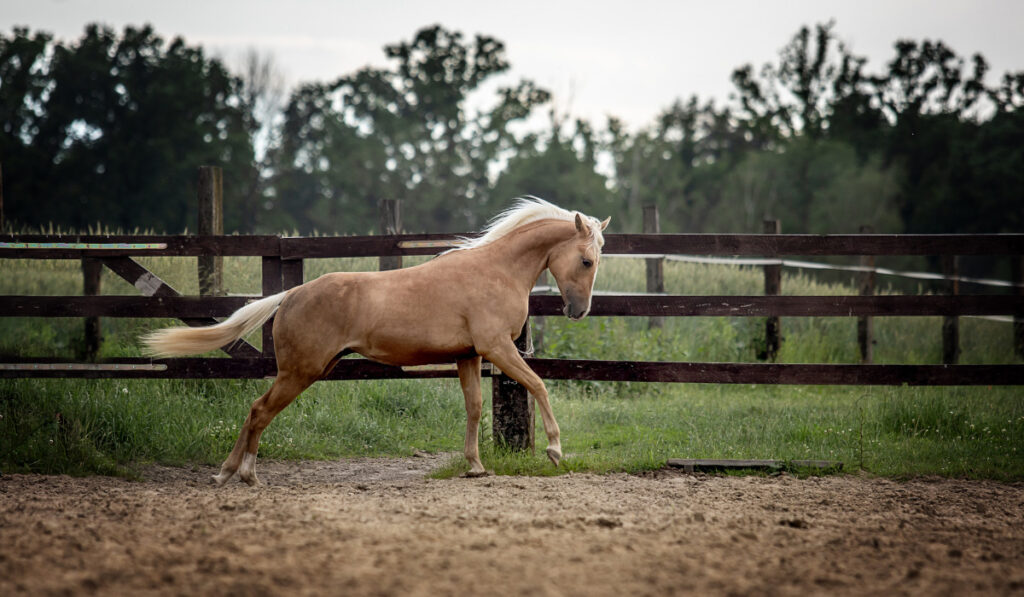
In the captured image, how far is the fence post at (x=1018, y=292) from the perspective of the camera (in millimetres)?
11047

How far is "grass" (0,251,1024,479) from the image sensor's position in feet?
20.6

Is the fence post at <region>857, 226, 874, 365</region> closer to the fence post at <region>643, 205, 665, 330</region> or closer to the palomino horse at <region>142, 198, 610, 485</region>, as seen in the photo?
the fence post at <region>643, 205, 665, 330</region>

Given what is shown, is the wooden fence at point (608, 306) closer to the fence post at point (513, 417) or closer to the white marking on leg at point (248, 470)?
the fence post at point (513, 417)

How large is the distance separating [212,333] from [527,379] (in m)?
2.17

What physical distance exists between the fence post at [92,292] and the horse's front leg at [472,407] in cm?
478

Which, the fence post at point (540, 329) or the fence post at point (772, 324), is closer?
the fence post at point (540, 329)

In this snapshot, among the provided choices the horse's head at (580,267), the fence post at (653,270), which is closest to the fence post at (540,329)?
the fence post at (653,270)

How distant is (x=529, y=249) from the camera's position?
6086mm

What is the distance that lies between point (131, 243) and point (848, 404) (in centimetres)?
679

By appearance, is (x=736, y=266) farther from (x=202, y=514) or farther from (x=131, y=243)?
(x=202, y=514)

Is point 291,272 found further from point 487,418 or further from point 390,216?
point 390,216

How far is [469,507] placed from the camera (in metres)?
4.73

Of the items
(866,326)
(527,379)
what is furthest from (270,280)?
(866,326)

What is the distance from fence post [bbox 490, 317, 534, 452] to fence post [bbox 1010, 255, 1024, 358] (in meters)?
7.34
